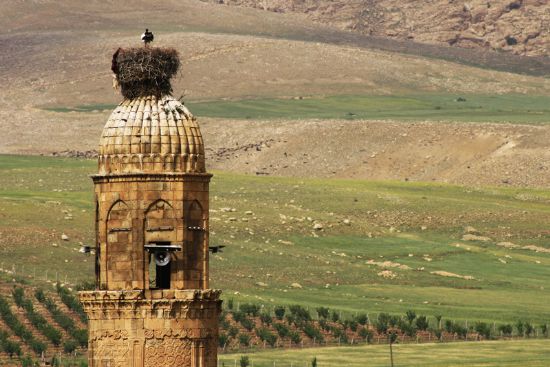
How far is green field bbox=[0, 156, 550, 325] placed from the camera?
392 feet

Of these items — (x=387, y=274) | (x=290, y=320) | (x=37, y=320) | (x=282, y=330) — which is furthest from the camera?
(x=387, y=274)

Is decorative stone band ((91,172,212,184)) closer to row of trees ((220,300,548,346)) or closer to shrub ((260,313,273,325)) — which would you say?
row of trees ((220,300,548,346))

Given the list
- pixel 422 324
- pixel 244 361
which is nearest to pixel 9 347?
pixel 244 361

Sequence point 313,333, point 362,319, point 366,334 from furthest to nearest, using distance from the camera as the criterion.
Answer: point 362,319, point 366,334, point 313,333

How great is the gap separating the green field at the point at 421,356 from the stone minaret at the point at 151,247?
2334 inches

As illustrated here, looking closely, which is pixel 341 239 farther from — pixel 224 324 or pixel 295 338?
pixel 295 338

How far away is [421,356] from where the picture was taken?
311 feet

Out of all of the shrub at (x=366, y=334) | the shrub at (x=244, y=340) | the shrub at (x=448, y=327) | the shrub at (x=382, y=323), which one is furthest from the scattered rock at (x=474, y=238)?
the shrub at (x=244, y=340)

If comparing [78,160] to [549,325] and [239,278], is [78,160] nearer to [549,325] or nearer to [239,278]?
[239,278]

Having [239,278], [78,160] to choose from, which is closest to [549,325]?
[239,278]

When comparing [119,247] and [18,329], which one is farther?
[18,329]

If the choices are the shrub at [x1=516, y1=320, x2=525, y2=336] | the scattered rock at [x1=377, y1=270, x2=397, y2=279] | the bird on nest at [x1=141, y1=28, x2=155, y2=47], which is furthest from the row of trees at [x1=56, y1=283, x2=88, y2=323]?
the bird on nest at [x1=141, y1=28, x2=155, y2=47]

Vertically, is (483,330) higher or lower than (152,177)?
lower

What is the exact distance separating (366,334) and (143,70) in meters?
79.6
